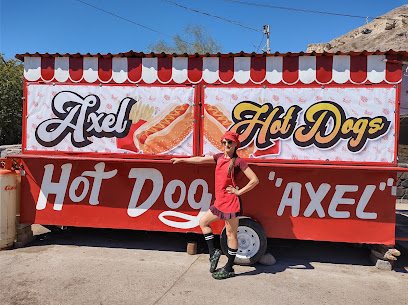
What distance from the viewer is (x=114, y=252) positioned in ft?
17.8

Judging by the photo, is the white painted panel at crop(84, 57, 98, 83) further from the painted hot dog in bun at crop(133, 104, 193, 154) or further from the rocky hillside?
the rocky hillside

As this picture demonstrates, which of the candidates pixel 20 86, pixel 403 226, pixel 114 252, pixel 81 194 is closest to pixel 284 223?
pixel 114 252

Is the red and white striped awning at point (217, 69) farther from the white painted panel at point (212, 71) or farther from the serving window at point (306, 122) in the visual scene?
the serving window at point (306, 122)

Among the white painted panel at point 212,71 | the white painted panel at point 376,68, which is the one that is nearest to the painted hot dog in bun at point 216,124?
the white painted panel at point 212,71

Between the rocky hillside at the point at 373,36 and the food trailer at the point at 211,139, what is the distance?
37442 mm

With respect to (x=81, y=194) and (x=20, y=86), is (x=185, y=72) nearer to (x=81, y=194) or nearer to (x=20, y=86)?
(x=81, y=194)

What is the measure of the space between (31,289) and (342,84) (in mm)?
5282

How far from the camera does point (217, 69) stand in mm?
5215

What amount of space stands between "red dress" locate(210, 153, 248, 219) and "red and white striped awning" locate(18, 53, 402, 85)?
59.2 inches

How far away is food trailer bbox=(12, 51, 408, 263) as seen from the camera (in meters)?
4.92

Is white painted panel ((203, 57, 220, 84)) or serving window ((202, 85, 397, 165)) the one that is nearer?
serving window ((202, 85, 397, 165))

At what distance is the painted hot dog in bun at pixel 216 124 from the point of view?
514 cm

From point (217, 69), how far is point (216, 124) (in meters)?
0.92

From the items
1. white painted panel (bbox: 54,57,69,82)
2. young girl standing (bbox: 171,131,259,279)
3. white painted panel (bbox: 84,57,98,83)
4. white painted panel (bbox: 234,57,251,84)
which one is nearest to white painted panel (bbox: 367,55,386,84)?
white painted panel (bbox: 234,57,251,84)
